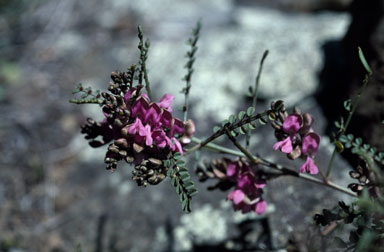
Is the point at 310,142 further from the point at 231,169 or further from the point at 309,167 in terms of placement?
the point at 231,169

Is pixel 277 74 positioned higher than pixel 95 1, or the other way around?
pixel 95 1

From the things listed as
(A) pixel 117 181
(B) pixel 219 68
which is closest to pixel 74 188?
(A) pixel 117 181

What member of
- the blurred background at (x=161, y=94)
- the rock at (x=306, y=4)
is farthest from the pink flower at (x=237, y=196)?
the rock at (x=306, y=4)

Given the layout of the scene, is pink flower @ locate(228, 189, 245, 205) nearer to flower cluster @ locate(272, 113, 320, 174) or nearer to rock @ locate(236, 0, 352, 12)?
flower cluster @ locate(272, 113, 320, 174)

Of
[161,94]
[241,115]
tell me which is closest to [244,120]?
[241,115]

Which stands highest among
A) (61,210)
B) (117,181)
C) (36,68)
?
(36,68)

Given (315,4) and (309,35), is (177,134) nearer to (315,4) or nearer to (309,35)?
(309,35)
